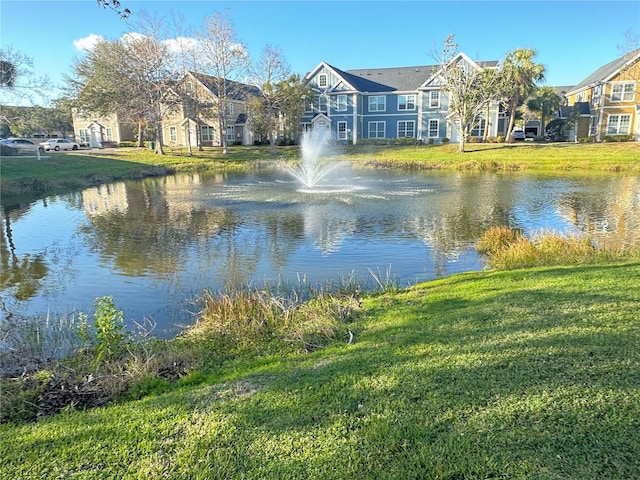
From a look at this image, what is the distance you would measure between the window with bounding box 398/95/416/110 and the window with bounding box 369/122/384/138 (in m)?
2.80

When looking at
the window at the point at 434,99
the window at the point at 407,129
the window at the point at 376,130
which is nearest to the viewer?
the window at the point at 434,99

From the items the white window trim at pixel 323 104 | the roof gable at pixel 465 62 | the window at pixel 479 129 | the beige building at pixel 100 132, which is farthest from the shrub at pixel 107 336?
the beige building at pixel 100 132

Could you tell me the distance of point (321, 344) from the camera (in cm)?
565

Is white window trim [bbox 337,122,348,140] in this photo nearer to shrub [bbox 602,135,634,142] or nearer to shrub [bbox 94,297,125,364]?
shrub [bbox 602,135,634,142]

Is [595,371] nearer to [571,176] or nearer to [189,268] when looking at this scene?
[189,268]

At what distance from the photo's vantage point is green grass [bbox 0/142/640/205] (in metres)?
26.5

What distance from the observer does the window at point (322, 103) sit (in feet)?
162

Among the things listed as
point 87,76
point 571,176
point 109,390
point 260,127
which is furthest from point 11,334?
point 87,76

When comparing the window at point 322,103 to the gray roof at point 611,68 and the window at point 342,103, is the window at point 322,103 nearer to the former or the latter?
the window at point 342,103

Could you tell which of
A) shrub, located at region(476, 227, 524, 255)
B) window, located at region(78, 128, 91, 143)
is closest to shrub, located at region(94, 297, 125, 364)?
shrub, located at region(476, 227, 524, 255)

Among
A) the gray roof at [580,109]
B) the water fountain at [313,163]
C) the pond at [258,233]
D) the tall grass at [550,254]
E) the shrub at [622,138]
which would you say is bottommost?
the pond at [258,233]

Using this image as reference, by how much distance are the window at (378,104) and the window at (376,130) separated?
148 centimetres

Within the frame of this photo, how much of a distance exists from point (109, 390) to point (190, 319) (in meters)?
2.85

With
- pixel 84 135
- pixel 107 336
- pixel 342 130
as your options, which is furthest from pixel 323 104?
pixel 107 336
